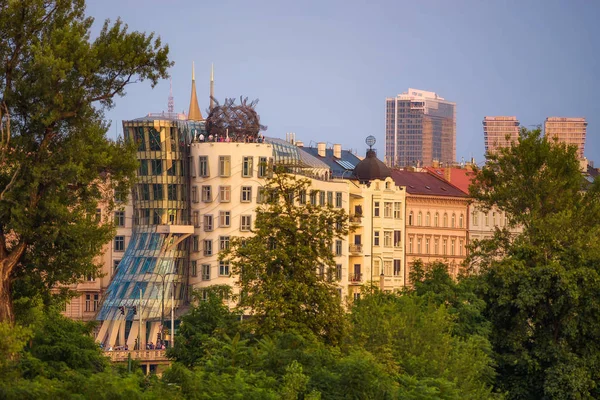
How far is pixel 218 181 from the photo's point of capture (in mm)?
130000

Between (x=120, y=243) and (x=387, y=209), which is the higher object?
(x=387, y=209)

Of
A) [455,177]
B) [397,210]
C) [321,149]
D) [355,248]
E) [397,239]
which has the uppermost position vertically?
[321,149]

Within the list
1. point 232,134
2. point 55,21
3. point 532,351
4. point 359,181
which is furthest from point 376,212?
point 55,21

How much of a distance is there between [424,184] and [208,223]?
108ft

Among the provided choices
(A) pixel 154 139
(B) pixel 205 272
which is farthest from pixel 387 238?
(A) pixel 154 139

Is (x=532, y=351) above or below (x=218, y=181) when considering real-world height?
below

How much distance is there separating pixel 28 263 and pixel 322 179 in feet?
265

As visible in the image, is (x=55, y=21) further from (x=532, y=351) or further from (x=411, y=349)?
(x=532, y=351)

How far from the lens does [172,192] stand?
429 feet

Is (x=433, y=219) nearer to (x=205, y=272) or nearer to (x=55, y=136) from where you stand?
(x=205, y=272)

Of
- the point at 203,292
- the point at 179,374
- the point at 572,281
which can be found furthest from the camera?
the point at 203,292

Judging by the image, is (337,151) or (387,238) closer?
(387,238)

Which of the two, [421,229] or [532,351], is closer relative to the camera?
[532,351]

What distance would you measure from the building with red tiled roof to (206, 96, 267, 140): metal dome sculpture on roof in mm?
23948
